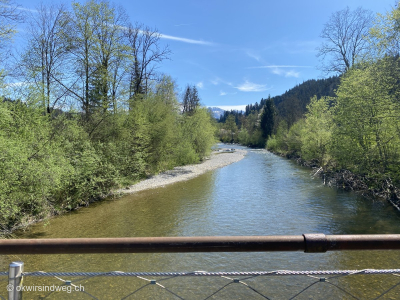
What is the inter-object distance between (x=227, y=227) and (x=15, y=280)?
9458 mm

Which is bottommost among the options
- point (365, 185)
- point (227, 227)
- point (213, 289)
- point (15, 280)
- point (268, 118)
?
point (213, 289)

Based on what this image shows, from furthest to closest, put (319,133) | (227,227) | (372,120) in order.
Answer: (319,133) → (372,120) → (227,227)

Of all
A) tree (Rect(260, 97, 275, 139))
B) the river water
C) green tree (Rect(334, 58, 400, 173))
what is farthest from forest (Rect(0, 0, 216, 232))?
tree (Rect(260, 97, 275, 139))

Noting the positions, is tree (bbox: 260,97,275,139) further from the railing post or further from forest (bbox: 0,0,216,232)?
the railing post

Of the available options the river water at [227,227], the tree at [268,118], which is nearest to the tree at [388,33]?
the river water at [227,227]

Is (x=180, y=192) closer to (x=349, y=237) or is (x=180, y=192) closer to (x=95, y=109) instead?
(x=95, y=109)

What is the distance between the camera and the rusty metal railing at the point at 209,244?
5.66ft

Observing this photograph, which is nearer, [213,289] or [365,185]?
[213,289]

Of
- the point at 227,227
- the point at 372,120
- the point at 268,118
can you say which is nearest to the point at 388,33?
the point at 372,120

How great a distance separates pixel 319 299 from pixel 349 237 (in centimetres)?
552

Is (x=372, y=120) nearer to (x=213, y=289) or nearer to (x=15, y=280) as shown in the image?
(x=213, y=289)

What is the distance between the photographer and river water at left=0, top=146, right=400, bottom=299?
21.7 ft

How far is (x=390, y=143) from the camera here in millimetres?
12719

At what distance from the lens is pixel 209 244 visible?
1.73m
